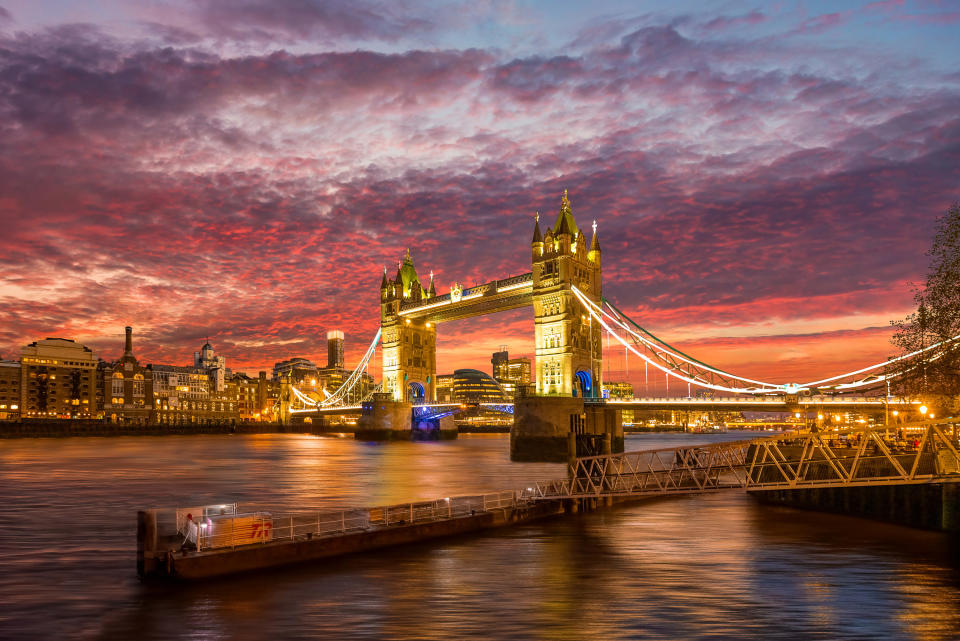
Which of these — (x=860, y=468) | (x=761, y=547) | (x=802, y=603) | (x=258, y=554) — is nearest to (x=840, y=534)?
(x=761, y=547)

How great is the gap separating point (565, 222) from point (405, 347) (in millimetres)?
49565

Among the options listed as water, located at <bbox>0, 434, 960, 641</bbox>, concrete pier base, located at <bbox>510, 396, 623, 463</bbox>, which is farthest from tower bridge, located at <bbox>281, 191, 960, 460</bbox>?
water, located at <bbox>0, 434, 960, 641</bbox>

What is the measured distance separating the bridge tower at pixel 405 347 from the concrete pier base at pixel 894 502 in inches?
3900

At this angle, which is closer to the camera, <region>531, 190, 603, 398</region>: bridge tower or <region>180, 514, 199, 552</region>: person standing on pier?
<region>180, 514, 199, 552</region>: person standing on pier

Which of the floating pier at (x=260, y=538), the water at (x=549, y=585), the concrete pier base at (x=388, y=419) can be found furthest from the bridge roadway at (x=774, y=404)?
the floating pier at (x=260, y=538)

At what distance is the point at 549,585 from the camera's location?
2348 cm

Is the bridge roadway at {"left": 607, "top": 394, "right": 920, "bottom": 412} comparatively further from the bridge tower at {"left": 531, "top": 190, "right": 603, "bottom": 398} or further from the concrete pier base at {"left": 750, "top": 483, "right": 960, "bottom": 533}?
the concrete pier base at {"left": 750, "top": 483, "right": 960, "bottom": 533}

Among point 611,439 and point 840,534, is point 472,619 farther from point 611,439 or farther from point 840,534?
point 611,439

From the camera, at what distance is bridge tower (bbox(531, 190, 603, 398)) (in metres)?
95.6

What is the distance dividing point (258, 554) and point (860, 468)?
3019cm

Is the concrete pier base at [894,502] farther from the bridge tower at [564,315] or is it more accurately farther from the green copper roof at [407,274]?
the green copper roof at [407,274]

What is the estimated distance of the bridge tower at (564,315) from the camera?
95.6 meters

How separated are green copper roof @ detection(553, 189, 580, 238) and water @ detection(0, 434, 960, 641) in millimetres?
61820

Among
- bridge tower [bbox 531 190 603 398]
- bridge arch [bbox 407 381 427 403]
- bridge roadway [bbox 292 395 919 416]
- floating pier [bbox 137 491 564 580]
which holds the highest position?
bridge tower [bbox 531 190 603 398]
